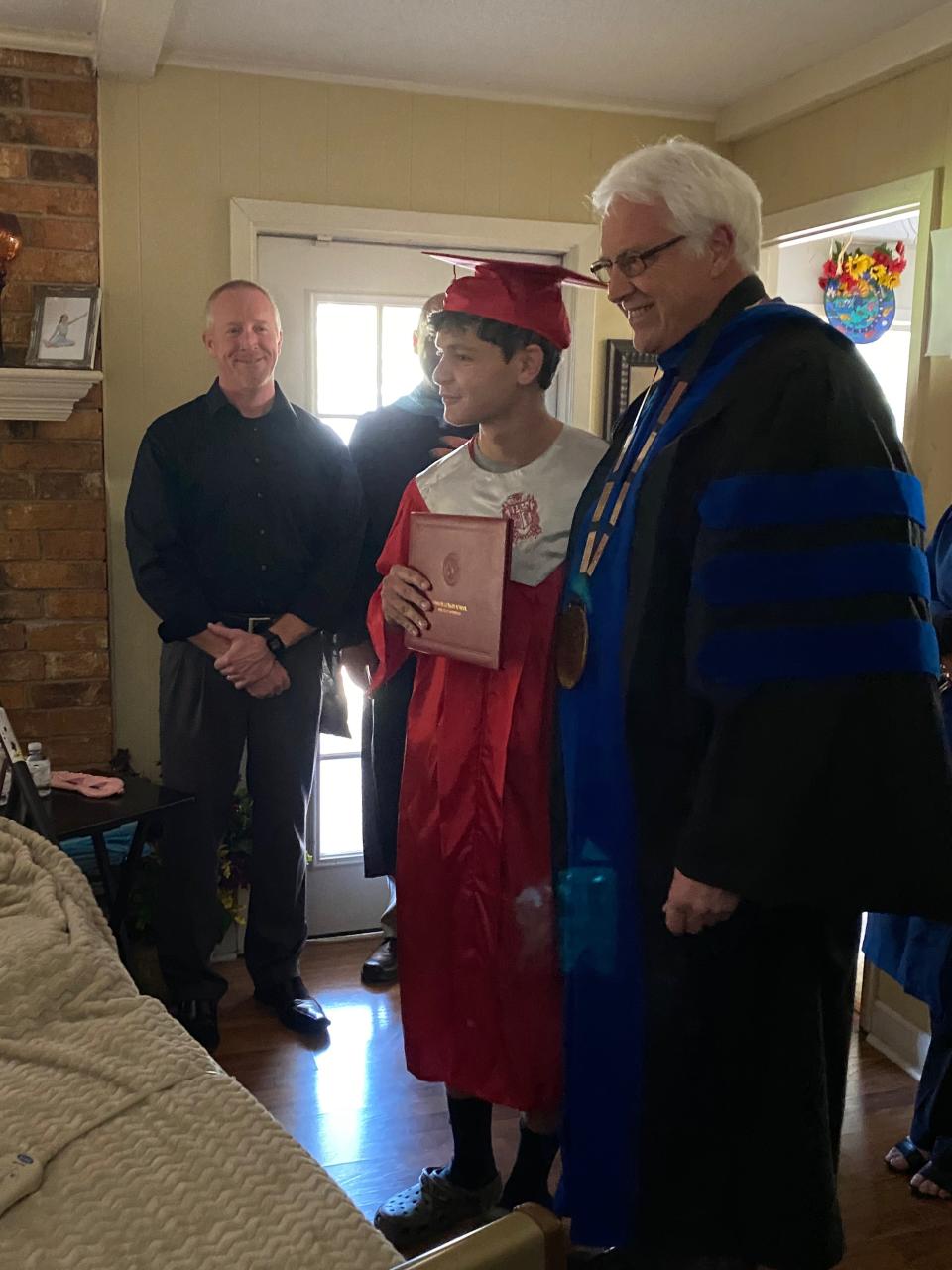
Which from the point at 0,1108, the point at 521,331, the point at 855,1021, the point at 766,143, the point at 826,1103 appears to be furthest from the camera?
the point at 766,143

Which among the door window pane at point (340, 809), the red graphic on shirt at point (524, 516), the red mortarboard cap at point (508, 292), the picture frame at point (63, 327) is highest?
the picture frame at point (63, 327)

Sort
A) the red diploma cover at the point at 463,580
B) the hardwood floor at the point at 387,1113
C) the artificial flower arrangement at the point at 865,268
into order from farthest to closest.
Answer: the artificial flower arrangement at the point at 865,268, the hardwood floor at the point at 387,1113, the red diploma cover at the point at 463,580

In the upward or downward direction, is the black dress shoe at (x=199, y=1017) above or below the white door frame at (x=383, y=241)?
below

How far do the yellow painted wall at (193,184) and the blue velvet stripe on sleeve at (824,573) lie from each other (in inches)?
80.5

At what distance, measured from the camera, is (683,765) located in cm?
140

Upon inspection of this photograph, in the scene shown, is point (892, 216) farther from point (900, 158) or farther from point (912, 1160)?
point (912, 1160)

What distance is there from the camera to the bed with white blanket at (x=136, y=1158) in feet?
3.13

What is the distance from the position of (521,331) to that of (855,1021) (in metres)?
1.91

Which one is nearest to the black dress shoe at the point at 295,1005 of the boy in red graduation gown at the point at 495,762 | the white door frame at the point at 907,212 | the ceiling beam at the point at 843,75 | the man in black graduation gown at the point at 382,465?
the man in black graduation gown at the point at 382,465

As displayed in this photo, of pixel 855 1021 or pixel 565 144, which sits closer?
pixel 855 1021

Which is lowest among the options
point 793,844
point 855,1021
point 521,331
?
point 855,1021

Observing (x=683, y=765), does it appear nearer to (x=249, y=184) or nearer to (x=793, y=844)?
(x=793, y=844)

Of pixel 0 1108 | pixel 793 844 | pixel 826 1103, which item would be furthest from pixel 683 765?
pixel 0 1108

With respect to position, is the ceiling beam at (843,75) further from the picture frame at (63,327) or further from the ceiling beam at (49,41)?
the picture frame at (63,327)
